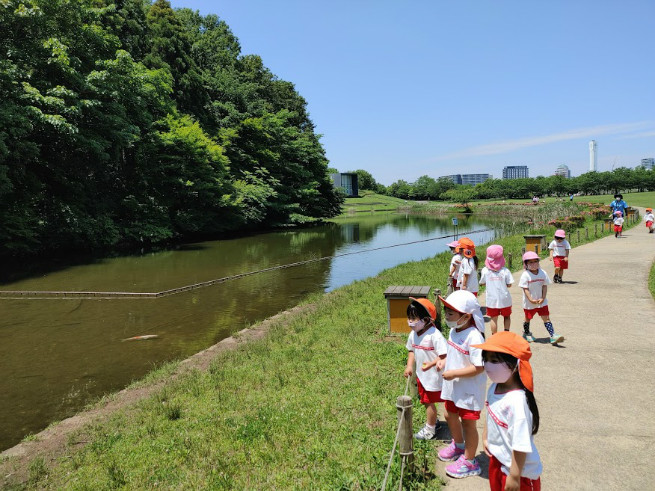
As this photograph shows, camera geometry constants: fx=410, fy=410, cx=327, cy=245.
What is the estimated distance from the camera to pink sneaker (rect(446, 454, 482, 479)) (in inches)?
153

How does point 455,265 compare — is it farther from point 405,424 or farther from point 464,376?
point 405,424

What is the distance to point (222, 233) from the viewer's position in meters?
40.3

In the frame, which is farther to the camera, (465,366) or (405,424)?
(465,366)

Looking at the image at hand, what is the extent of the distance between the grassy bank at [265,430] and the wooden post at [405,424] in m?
0.37

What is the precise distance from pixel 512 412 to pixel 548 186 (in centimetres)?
12154

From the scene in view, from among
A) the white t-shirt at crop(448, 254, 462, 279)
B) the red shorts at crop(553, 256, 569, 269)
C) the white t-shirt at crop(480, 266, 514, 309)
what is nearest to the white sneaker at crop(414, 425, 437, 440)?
the white t-shirt at crop(480, 266, 514, 309)

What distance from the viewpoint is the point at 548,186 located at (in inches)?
4272

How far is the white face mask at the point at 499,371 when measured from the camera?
2.64m

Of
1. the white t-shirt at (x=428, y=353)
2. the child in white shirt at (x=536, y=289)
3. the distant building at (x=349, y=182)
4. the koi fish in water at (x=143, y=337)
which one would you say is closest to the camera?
the white t-shirt at (x=428, y=353)

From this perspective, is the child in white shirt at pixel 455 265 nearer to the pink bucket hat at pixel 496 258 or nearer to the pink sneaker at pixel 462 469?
the pink bucket hat at pixel 496 258

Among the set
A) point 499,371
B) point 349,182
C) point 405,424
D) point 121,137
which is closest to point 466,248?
point 405,424

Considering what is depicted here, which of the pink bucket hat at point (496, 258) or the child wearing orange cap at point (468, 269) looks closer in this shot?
the pink bucket hat at point (496, 258)

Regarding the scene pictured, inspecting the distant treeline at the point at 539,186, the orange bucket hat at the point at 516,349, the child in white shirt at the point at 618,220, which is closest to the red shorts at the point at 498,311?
the orange bucket hat at the point at 516,349

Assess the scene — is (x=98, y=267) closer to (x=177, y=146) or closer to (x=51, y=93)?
(x=51, y=93)
